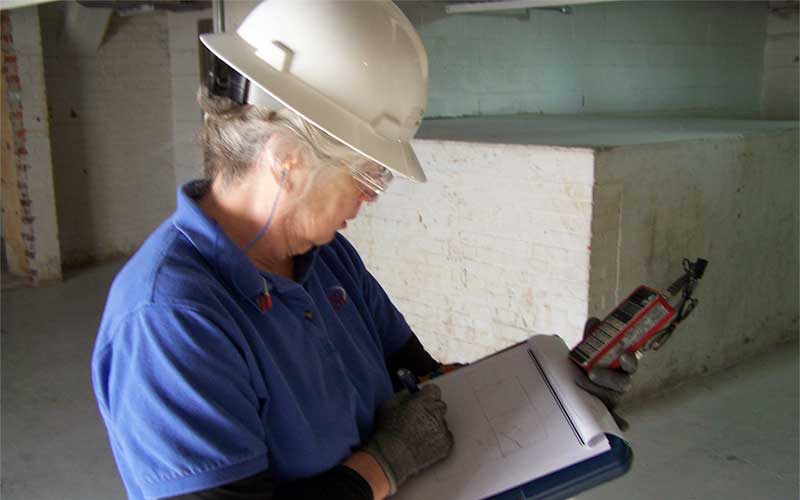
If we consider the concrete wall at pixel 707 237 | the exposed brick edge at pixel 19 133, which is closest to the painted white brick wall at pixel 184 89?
the exposed brick edge at pixel 19 133

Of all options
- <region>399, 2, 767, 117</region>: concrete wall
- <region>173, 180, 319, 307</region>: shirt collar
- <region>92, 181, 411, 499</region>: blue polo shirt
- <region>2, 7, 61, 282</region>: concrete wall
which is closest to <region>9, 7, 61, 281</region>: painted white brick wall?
<region>2, 7, 61, 282</region>: concrete wall

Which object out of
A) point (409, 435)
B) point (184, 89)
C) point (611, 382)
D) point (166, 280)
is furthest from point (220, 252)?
point (184, 89)

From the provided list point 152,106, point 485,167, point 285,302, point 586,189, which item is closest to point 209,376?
point 285,302

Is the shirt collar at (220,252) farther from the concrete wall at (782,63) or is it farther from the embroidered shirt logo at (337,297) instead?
the concrete wall at (782,63)

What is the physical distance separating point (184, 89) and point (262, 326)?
523 cm

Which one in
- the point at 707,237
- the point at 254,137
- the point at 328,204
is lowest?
the point at 707,237

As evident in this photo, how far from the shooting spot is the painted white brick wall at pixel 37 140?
16.1 ft

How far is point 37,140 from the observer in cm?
507

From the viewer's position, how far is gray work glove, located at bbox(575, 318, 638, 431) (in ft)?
4.21

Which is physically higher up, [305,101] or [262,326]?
[305,101]

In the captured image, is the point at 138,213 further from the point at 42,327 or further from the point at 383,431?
the point at 383,431

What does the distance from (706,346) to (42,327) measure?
3774mm

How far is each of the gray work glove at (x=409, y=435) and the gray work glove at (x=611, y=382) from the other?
0.88ft

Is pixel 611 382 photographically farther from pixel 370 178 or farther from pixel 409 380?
pixel 370 178
